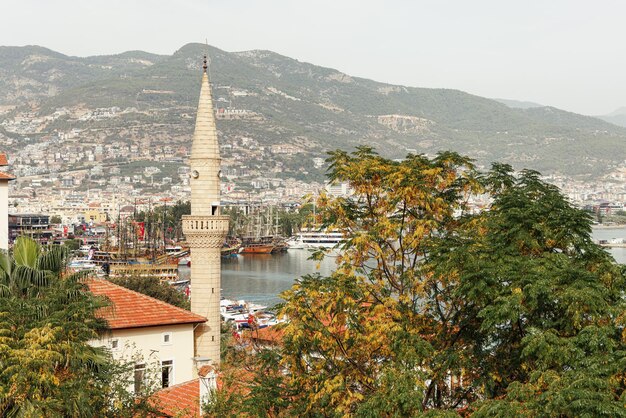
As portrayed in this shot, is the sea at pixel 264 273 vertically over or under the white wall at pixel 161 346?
under

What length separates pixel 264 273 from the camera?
3319 inches

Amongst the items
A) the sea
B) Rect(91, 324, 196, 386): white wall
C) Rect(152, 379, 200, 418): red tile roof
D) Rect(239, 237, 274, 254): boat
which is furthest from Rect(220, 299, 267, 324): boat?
Rect(239, 237, 274, 254): boat

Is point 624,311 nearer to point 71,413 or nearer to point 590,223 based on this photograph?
point 590,223

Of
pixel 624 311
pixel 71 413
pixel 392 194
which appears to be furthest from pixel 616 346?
pixel 71 413

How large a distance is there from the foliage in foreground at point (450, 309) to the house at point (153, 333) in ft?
16.4

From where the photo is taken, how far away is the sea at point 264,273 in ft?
211

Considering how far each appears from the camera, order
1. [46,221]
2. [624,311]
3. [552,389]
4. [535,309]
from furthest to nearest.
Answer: [46,221] → [535,309] → [624,311] → [552,389]

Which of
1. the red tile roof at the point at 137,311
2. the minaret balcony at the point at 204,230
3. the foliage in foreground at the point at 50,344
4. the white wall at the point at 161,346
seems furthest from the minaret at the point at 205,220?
the foliage in foreground at the point at 50,344

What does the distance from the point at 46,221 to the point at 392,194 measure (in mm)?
117899

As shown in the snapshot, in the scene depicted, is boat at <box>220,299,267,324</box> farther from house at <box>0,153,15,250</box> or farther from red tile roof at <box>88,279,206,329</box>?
house at <box>0,153,15,250</box>

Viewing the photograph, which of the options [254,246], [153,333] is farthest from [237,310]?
[254,246]

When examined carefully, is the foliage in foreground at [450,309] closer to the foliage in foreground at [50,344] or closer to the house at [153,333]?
the foliage in foreground at [50,344]

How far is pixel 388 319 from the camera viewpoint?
430 inches

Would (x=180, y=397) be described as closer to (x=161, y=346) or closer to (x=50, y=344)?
(x=161, y=346)
